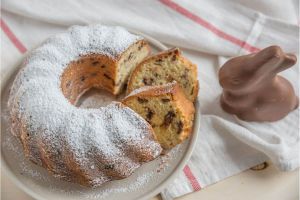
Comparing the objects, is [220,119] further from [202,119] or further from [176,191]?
[176,191]

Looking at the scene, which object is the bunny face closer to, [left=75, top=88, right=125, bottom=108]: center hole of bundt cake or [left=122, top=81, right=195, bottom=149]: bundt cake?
[left=122, top=81, right=195, bottom=149]: bundt cake

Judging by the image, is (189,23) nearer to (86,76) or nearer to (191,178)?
(86,76)

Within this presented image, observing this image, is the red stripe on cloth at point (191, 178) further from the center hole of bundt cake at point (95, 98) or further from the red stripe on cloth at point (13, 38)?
the red stripe on cloth at point (13, 38)

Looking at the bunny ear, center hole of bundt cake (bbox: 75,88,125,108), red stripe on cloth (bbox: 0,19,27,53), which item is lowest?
the bunny ear

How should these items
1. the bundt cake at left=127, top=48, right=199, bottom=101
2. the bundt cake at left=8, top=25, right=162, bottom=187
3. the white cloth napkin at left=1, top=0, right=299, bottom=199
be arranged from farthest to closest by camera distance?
1. the white cloth napkin at left=1, top=0, right=299, bottom=199
2. the bundt cake at left=127, top=48, right=199, bottom=101
3. the bundt cake at left=8, top=25, right=162, bottom=187

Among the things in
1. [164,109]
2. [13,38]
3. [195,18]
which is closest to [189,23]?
[195,18]

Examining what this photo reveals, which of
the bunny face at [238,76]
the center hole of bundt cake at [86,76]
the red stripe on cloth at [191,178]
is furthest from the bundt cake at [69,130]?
the bunny face at [238,76]

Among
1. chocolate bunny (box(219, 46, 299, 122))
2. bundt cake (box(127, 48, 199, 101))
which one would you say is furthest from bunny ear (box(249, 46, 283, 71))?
bundt cake (box(127, 48, 199, 101))
